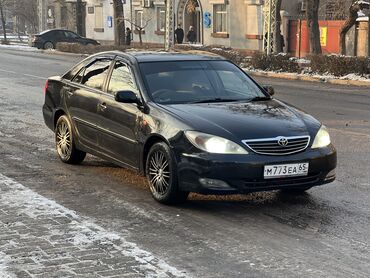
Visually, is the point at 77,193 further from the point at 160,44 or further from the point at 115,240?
the point at 160,44

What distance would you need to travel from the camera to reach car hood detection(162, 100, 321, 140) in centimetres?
→ 601

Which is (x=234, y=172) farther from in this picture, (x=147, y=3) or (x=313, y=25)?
(x=147, y=3)

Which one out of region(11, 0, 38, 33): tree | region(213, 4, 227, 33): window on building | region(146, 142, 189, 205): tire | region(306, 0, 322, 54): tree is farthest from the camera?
region(11, 0, 38, 33): tree

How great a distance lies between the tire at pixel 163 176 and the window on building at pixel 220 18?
3461 centimetres

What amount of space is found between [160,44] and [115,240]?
40356mm

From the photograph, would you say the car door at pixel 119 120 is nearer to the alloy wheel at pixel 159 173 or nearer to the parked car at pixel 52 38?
the alloy wheel at pixel 159 173

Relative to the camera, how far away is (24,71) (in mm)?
25109

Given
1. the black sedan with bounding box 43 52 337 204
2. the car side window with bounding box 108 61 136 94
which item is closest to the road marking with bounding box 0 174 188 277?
the black sedan with bounding box 43 52 337 204

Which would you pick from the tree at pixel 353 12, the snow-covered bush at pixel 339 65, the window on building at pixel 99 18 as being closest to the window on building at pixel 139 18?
the window on building at pixel 99 18

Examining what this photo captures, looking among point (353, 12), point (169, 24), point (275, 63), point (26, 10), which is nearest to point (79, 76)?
point (275, 63)

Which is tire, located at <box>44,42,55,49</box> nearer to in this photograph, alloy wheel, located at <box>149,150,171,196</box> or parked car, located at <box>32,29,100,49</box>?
parked car, located at <box>32,29,100,49</box>

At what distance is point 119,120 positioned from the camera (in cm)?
707

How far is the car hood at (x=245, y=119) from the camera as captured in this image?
6.01 meters

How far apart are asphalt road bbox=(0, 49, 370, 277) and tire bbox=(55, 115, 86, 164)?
0.12 m
